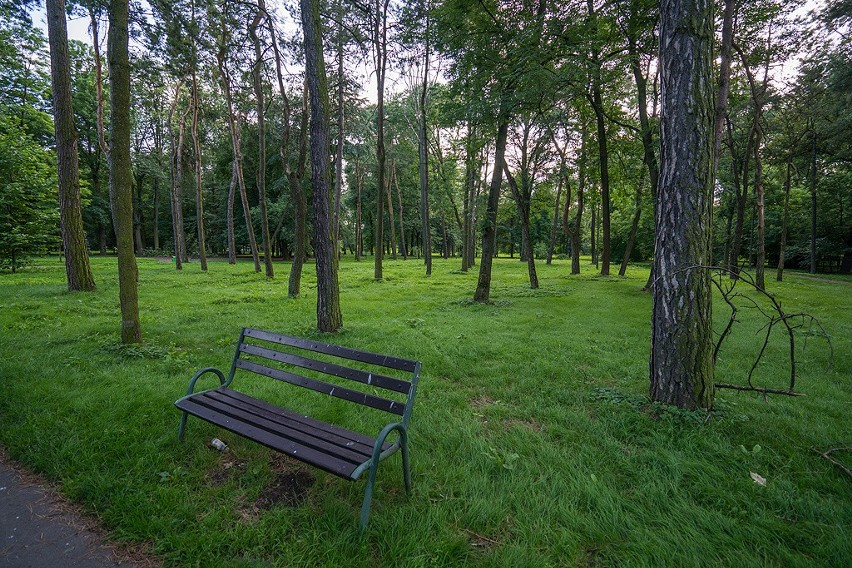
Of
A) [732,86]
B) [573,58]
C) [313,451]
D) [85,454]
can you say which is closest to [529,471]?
[313,451]

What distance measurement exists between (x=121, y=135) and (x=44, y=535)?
208 inches

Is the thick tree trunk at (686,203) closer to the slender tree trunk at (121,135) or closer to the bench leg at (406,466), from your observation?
the bench leg at (406,466)

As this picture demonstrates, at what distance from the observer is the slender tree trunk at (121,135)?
5086 millimetres

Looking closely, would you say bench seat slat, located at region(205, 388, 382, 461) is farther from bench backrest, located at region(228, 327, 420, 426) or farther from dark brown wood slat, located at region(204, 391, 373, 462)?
bench backrest, located at region(228, 327, 420, 426)

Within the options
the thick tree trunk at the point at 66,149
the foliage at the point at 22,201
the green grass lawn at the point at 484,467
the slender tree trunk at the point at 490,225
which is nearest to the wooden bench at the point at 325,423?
the green grass lawn at the point at 484,467

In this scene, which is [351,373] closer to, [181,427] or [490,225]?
[181,427]

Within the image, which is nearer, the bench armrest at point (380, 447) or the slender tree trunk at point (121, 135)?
the bench armrest at point (380, 447)

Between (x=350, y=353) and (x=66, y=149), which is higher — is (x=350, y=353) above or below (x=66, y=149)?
below

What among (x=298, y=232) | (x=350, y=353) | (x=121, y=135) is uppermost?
(x=121, y=135)

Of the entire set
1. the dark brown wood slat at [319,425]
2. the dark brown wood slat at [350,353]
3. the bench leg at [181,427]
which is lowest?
the bench leg at [181,427]

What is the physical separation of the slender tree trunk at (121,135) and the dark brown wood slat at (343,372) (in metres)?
3.39

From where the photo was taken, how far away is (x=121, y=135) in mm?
5242

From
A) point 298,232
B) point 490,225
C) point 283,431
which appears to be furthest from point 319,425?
point 298,232

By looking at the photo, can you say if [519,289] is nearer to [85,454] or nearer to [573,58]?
[573,58]
